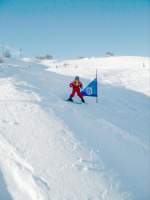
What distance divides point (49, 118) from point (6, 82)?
4285mm

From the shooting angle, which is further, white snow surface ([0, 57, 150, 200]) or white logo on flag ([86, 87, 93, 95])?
white logo on flag ([86, 87, 93, 95])

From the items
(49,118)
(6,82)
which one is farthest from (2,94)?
(49,118)

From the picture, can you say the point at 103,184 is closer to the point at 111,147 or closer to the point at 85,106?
the point at 111,147

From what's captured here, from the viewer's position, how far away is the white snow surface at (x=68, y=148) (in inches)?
192

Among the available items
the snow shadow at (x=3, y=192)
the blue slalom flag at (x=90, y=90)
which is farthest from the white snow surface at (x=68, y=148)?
the blue slalom flag at (x=90, y=90)

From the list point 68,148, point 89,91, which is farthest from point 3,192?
point 89,91

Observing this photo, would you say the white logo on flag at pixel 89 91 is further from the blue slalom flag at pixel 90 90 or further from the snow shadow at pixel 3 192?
the snow shadow at pixel 3 192

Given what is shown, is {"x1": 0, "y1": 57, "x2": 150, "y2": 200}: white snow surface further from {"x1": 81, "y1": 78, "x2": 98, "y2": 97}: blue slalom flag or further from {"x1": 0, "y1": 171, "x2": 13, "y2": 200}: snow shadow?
{"x1": 81, "y1": 78, "x2": 98, "y2": 97}: blue slalom flag

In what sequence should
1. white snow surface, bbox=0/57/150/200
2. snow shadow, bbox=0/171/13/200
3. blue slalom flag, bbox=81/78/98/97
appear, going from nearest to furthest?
snow shadow, bbox=0/171/13/200, white snow surface, bbox=0/57/150/200, blue slalom flag, bbox=81/78/98/97

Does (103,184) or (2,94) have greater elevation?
(2,94)

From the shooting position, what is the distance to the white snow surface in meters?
4.88

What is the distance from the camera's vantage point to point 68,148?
6016 mm

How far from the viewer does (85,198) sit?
4.70 m

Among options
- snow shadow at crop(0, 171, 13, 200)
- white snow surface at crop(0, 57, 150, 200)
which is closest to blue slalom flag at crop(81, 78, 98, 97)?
white snow surface at crop(0, 57, 150, 200)
